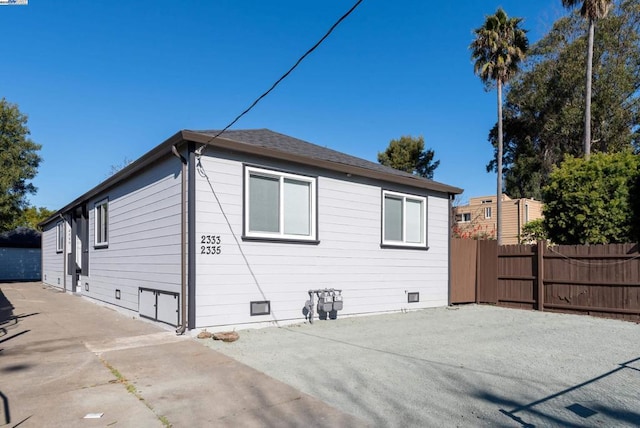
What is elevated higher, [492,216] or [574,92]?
[574,92]

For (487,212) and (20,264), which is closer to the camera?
(20,264)

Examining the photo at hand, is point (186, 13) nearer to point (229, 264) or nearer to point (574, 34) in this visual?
point (229, 264)

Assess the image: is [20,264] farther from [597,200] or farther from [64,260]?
[597,200]

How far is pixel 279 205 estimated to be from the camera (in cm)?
834

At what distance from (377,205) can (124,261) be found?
5.99 metres

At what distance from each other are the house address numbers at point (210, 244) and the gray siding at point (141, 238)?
0.53 metres

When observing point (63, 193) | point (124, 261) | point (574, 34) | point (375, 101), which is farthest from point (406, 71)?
point (63, 193)

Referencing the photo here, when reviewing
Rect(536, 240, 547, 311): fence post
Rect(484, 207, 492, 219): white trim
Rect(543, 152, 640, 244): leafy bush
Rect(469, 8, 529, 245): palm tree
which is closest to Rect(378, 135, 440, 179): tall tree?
Rect(484, 207, 492, 219): white trim

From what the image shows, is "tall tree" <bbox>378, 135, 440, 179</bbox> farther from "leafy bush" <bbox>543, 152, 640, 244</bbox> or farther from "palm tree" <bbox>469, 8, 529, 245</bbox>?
"leafy bush" <bbox>543, 152, 640, 244</bbox>

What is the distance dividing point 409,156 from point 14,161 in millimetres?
24533

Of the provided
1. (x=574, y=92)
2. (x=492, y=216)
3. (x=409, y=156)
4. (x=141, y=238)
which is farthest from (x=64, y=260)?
(x=574, y=92)

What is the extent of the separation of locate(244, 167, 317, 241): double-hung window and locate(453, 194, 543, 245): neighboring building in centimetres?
1728

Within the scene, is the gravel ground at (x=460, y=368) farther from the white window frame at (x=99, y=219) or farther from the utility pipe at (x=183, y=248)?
the white window frame at (x=99, y=219)

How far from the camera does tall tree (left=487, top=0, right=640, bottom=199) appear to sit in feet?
81.8
